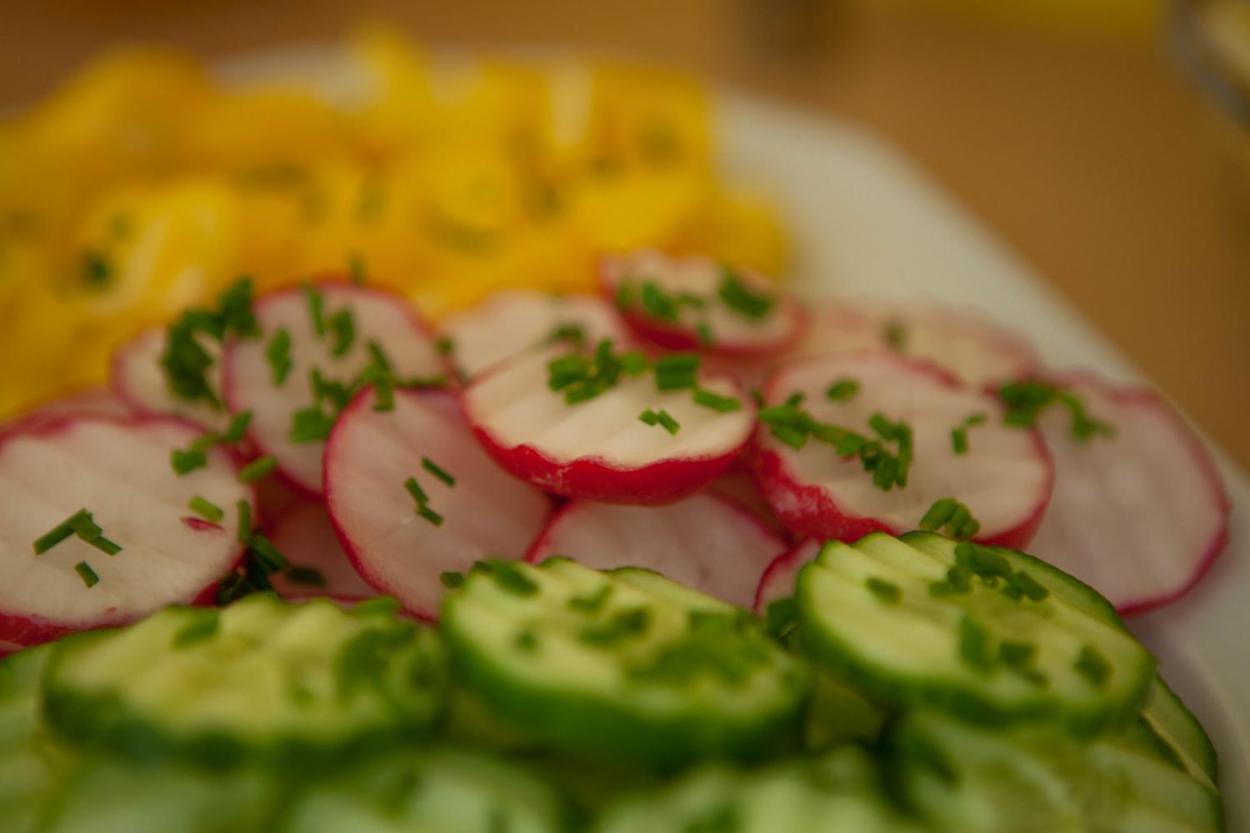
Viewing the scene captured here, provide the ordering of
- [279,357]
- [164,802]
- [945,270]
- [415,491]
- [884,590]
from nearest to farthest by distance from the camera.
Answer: [164,802] < [884,590] < [415,491] < [279,357] < [945,270]

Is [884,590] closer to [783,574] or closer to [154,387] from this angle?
[783,574]

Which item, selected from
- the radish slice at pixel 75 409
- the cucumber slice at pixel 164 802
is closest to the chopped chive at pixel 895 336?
the radish slice at pixel 75 409

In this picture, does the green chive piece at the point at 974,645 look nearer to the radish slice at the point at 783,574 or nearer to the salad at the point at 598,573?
the salad at the point at 598,573

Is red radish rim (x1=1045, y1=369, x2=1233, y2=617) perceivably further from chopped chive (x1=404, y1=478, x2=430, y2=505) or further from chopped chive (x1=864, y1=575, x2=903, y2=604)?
chopped chive (x1=404, y1=478, x2=430, y2=505)

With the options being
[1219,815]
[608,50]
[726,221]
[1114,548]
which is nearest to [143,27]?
[608,50]

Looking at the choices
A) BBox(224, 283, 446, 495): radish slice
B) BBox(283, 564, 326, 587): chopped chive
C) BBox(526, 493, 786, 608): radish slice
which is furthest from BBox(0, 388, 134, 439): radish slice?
BBox(526, 493, 786, 608): radish slice

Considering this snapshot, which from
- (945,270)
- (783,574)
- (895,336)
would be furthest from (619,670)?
(945,270)
